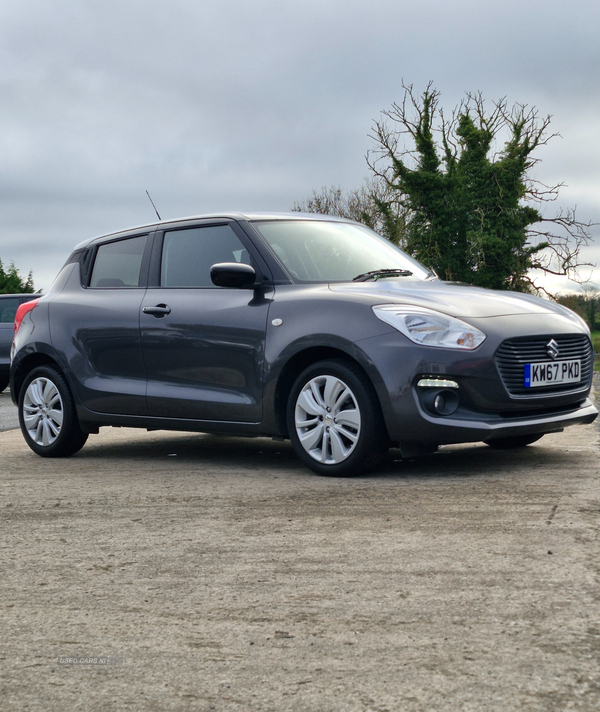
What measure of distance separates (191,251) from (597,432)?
3.58 m

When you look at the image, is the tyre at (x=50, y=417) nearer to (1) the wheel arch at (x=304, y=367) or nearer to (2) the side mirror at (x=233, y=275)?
(2) the side mirror at (x=233, y=275)

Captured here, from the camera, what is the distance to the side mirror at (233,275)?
20.1 ft

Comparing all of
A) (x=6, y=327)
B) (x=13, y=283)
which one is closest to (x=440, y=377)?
(x=6, y=327)

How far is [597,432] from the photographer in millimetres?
7738

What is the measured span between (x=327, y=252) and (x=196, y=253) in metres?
0.96

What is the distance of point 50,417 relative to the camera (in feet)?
24.8

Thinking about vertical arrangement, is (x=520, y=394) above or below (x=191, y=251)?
below

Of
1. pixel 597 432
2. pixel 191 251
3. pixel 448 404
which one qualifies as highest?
pixel 191 251

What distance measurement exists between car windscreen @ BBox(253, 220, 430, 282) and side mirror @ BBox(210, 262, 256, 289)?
0.96ft

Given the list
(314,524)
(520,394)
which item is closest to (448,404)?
(520,394)

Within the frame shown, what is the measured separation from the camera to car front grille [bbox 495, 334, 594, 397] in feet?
17.9

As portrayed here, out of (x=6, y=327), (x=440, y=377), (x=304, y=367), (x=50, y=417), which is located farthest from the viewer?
(x=6, y=327)

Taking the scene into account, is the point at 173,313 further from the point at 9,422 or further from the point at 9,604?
the point at 9,422

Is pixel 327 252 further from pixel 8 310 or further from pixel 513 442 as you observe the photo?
pixel 8 310
